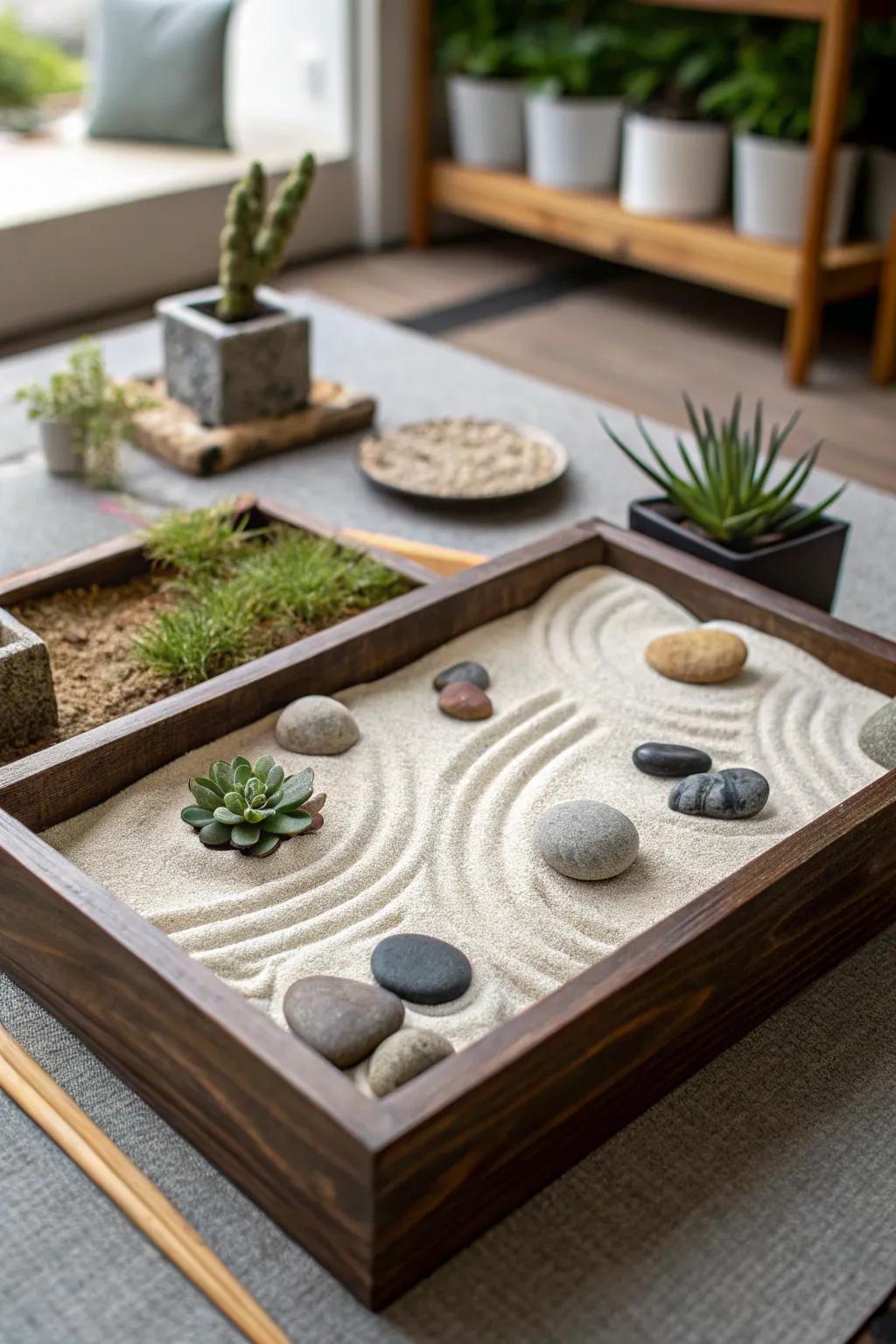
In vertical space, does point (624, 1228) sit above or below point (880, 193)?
below

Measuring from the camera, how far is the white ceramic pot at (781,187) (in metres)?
3.68

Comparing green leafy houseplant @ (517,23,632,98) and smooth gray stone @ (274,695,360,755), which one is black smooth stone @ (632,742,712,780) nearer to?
smooth gray stone @ (274,695,360,755)

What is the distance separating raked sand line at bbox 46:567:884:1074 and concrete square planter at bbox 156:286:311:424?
1066mm

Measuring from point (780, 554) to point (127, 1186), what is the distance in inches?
53.9

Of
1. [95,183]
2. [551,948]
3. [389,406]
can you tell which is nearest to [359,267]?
[95,183]

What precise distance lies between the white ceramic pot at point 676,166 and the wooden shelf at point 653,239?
0.16ft

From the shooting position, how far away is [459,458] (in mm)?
2941

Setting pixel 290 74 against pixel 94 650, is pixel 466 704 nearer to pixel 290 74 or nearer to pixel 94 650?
pixel 94 650

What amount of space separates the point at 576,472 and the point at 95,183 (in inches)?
78.7

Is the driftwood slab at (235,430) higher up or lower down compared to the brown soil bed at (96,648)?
higher up

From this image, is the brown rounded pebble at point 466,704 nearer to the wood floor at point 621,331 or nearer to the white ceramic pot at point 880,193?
the wood floor at point 621,331

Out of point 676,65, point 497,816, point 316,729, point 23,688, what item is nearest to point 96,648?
point 23,688

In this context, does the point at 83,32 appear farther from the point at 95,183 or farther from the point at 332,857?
the point at 332,857

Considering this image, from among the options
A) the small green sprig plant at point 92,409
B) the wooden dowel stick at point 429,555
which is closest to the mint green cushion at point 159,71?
the small green sprig plant at point 92,409
